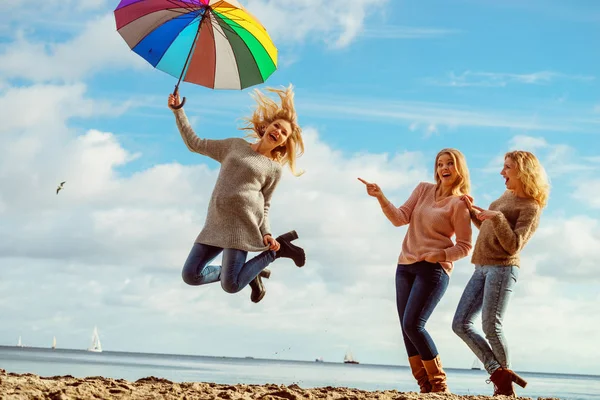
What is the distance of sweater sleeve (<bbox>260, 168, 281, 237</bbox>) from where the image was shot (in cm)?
760

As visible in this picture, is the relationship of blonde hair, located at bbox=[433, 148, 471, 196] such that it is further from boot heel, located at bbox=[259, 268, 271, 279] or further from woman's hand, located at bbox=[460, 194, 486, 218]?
boot heel, located at bbox=[259, 268, 271, 279]

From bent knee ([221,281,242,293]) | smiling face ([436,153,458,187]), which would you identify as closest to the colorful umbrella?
bent knee ([221,281,242,293])

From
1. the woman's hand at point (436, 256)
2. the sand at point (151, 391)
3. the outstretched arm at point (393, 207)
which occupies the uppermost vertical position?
the outstretched arm at point (393, 207)

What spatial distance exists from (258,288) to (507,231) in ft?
8.84

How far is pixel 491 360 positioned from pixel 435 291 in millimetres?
897

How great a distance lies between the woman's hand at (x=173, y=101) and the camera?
7.53 metres

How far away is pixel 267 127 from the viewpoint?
25.3 feet

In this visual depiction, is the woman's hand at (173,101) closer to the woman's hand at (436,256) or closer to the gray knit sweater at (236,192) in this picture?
the gray knit sweater at (236,192)

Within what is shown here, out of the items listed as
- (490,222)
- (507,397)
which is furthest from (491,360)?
(490,222)

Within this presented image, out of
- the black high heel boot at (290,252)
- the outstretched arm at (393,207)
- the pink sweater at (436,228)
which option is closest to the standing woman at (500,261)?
the pink sweater at (436,228)

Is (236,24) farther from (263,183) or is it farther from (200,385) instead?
(200,385)

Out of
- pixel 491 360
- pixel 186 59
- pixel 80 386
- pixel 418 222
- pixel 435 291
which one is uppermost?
pixel 186 59

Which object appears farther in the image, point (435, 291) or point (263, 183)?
point (263, 183)

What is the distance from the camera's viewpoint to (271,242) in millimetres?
7641
